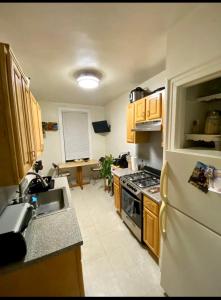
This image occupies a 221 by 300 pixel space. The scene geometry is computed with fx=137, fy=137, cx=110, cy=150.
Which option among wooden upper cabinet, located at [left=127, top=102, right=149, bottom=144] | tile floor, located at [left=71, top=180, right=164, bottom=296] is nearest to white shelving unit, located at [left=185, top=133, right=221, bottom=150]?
wooden upper cabinet, located at [left=127, top=102, right=149, bottom=144]

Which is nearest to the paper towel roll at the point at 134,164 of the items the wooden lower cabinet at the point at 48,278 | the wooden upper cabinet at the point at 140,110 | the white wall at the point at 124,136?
the white wall at the point at 124,136

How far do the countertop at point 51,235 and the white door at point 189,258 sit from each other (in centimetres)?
84

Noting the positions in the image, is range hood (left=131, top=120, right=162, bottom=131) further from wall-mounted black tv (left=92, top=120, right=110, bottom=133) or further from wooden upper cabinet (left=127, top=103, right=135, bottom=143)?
wall-mounted black tv (left=92, top=120, right=110, bottom=133)

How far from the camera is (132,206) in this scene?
2.14 metres

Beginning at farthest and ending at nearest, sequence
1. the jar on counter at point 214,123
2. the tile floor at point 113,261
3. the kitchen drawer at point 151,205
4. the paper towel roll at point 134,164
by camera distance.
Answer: the paper towel roll at point 134,164, the kitchen drawer at point 151,205, the tile floor at point 113,261, the jar on counter at point 214,123

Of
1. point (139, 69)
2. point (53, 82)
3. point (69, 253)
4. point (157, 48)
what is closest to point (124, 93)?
point (139, 69)

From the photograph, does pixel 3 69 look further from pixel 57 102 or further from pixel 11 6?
pixel 57 102

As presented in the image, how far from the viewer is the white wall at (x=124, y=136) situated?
2377 mm

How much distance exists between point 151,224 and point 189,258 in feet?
2.13

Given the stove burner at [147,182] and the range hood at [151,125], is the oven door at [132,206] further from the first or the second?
the range hood at [151,125]

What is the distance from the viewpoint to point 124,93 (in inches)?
130

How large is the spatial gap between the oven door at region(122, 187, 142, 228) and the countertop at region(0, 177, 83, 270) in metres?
1.01

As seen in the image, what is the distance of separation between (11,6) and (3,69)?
1.98 feet

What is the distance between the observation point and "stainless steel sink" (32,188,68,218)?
6.03ft
